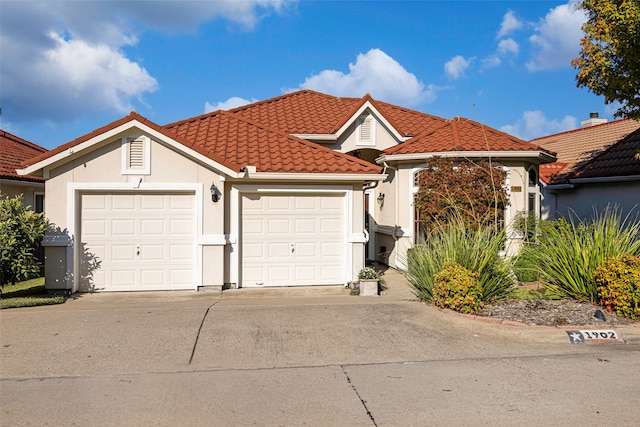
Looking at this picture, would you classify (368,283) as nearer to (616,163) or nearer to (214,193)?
(214,193)

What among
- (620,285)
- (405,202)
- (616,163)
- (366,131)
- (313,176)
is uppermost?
(366,131)

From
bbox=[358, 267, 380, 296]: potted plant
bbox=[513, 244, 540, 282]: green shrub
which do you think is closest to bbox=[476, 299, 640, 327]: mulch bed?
bbox=[513, 244, 540, 282]: green shrub

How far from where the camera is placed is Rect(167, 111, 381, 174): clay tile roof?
11953 millimetres

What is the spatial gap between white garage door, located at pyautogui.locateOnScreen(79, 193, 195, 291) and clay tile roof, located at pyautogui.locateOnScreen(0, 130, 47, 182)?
4.45 m

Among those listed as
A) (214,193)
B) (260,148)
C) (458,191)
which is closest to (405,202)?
(458,191)

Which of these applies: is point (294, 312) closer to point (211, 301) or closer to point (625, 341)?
point (211, 301)

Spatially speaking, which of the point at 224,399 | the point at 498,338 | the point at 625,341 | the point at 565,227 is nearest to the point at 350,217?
the point at 565,227

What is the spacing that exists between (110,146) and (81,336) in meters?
5.07

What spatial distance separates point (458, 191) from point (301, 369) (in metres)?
7.93

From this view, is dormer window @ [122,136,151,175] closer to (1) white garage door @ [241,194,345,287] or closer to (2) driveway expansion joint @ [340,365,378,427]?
(1) white garage door @ [241,194,345,287]

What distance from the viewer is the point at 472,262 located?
9.18m

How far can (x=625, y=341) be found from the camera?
7.39 metres

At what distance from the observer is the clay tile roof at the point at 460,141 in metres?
13.8

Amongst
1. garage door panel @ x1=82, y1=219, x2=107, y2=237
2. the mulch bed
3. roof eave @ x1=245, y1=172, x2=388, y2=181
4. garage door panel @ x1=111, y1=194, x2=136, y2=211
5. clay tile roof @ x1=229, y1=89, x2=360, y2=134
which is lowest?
the mulch bed
